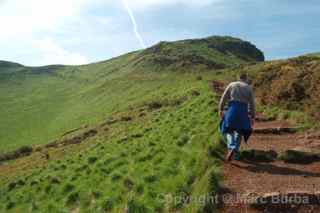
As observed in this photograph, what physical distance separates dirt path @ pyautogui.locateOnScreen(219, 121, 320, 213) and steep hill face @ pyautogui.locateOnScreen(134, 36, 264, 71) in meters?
68.9

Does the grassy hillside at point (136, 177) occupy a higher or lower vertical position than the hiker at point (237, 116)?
lower

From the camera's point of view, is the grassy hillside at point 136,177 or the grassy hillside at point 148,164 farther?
the grassy hillside at point 148,164

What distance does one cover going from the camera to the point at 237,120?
1192 centimetres

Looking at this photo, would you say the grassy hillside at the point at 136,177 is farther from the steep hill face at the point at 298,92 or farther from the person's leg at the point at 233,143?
the steep hill face at the point at 298,92

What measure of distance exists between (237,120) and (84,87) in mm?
77145

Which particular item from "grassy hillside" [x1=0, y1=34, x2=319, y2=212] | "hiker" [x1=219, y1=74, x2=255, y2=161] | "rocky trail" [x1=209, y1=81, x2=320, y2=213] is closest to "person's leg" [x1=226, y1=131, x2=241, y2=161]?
"hiker" [x1=219, y1=74, x2=255, y2=161]

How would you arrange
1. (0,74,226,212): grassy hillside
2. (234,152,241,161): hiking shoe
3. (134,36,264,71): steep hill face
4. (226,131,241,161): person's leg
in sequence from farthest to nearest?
(134,36,264,71): steep hill face → (234,152,241,161): hiking shoe → (226,131,241,161): person's leg → (0,74,226,212): grassy hillside

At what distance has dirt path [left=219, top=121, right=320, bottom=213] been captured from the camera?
28.3 feet

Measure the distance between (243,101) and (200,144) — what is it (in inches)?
107

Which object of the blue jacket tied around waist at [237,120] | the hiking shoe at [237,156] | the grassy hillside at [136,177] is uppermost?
the blue jacket tied around waist at [237,120]

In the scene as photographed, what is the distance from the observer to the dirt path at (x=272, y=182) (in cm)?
864

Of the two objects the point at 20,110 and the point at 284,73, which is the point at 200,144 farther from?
the point at 20,110

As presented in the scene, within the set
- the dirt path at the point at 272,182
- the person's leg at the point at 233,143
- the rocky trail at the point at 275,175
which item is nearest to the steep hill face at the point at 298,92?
the rocky trail at the point at 275,175

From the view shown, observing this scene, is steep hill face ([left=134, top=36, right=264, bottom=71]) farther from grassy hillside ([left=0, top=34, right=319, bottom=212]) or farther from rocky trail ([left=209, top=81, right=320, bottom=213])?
rocky trail ([left=209, top=81, right=320, bottom=213])
